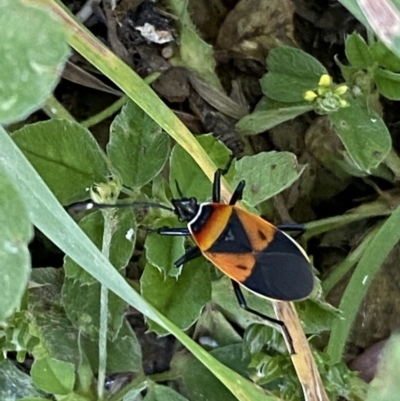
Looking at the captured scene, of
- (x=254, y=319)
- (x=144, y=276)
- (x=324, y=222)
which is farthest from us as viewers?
(x=324, y=222)

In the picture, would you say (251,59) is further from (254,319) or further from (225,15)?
(254,319)

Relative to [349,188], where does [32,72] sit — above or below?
above

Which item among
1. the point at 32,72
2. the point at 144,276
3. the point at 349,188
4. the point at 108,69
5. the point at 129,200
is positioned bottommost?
the point at 349,188

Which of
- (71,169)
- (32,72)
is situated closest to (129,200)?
(71,169)

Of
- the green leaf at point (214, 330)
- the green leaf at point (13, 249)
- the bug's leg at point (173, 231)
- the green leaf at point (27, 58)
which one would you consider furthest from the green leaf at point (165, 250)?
the green leaf at point (27, 58)

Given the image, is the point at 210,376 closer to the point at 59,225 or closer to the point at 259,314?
the point at 259,314

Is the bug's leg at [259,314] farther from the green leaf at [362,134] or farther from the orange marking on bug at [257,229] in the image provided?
the green leaf at [362,134]
